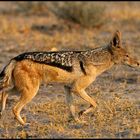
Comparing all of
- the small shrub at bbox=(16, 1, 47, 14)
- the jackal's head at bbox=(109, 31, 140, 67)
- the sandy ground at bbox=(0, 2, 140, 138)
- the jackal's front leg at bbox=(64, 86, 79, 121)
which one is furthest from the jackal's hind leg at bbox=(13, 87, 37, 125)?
the small shrub at bbox=(16, 1, 47, 14)

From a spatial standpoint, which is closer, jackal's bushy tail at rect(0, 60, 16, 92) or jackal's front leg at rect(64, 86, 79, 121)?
jackal's bushy tail at rect(0, 60, 16, 92)

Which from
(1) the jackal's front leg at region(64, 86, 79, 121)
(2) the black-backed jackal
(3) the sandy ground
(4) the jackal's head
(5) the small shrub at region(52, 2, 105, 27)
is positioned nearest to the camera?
(3) the sandy ground

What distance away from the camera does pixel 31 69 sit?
9281 millimetres

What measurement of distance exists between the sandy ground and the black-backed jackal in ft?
1.39

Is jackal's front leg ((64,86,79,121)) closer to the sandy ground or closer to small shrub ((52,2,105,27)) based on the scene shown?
the sandy ground

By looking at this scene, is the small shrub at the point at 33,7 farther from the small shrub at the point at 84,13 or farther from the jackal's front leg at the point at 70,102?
the jackal's front leg at the point at 70,102

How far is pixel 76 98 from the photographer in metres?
11.5

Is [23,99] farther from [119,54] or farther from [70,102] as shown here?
[119,54]

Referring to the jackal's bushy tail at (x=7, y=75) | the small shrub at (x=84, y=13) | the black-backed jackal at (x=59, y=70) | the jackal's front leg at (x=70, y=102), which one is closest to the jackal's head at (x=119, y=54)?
the black-backed jackal at (x=59, y=70)

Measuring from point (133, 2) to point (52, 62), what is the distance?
21.7m

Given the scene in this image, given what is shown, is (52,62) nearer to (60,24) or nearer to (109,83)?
(109,83)

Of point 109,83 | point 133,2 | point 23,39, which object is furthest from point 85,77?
point 133,2

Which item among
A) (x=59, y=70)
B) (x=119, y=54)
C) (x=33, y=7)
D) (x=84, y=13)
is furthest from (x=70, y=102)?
(x=33, y=7)

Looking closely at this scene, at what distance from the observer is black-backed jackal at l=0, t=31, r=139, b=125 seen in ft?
30.5
